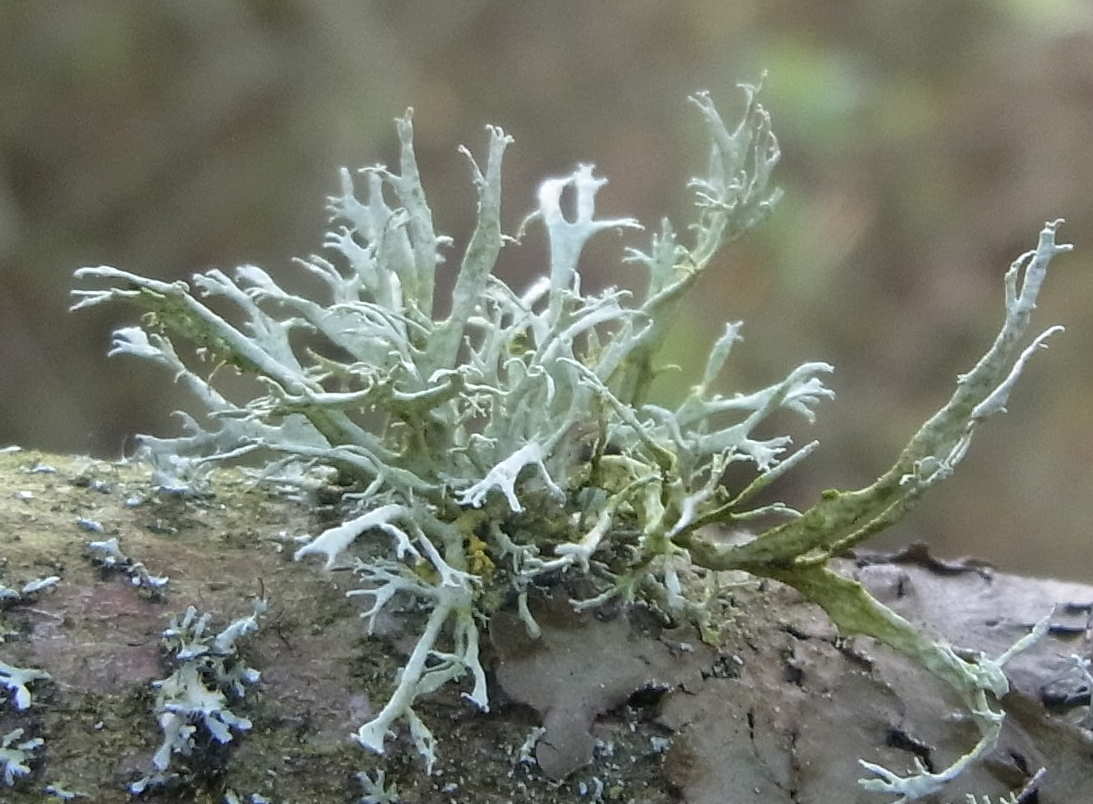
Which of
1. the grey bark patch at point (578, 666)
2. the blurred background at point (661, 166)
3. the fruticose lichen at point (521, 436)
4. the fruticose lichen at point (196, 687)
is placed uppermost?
the blurred background at point (661, 166)

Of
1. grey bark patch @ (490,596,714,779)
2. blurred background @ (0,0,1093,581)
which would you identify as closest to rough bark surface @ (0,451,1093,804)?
grey bark patch @ (490,596,714,779)

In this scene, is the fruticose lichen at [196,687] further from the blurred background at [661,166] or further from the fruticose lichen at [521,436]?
the blurred background at [661,166]

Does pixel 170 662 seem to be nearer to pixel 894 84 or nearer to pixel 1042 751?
pixel 1042 751

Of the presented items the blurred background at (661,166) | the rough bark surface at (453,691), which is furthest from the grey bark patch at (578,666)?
Result: the blurred background at (661,166)

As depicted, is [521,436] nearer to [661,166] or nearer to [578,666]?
[578,666]

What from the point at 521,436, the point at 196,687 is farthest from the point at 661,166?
the point at 196,687

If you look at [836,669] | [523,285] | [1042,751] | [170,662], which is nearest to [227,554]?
[170,662]

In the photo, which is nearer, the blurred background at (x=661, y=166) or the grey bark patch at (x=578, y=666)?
the grey bark patch at (x=578, y=666)
